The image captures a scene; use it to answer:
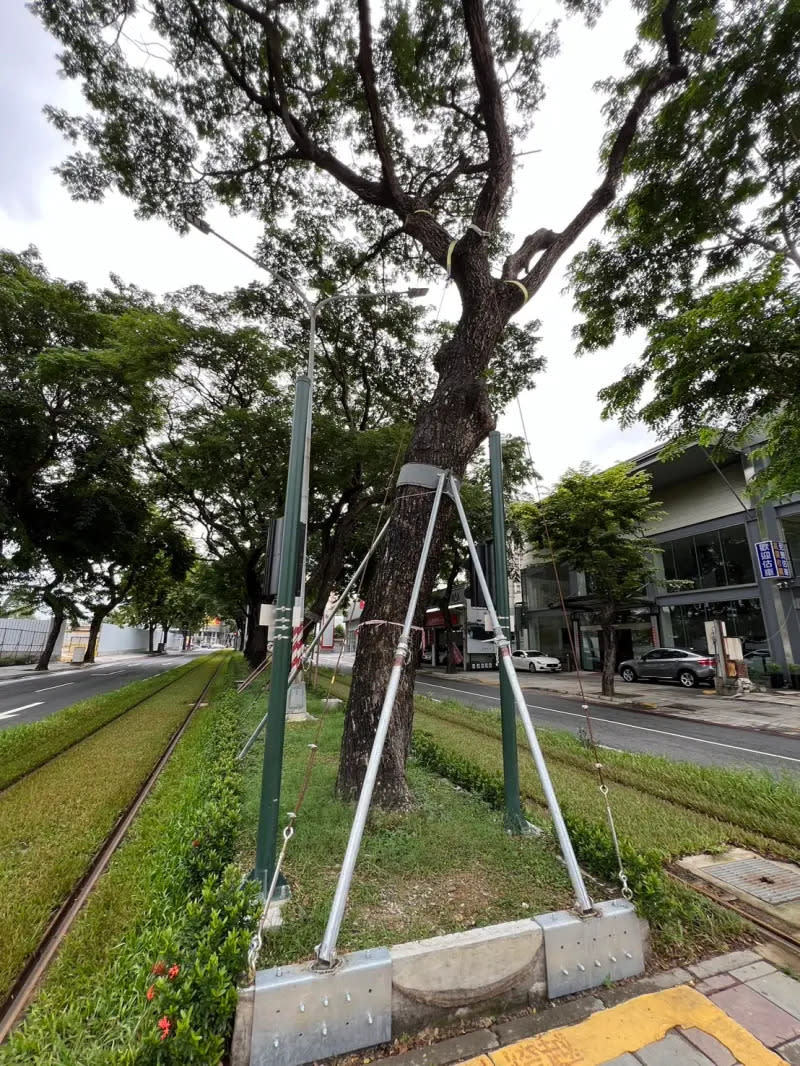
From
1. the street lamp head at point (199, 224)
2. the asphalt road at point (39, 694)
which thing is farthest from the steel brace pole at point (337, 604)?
the asphalt road at point (39, 694)

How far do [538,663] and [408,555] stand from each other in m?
23.9

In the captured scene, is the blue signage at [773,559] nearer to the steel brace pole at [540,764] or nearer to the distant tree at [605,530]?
the distant tree at [605,530]

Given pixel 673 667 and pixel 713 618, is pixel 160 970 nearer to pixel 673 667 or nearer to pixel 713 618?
pixel 673 667

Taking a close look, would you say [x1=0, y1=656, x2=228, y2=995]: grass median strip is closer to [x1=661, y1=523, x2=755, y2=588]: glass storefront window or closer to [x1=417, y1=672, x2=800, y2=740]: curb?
[x1=417, y1=672, x2=800, y2=740]: curb

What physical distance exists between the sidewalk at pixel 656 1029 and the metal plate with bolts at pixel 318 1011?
0.15m

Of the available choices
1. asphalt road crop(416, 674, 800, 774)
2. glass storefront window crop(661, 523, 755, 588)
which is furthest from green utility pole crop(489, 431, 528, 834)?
glass storefront window crop(661, 523, 755, 588)

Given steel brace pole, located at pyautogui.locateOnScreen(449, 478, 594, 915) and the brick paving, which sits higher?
steel brace pole, located at pyautogui.locateOnScreen(449, 478, 594, 915)

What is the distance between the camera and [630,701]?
50.7 ft

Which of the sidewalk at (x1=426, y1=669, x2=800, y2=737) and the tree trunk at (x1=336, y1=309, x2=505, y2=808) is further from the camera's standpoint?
the sidewalk at (x1=426, y1=669, x2=800, y2=737)

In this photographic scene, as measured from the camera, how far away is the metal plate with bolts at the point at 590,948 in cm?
228

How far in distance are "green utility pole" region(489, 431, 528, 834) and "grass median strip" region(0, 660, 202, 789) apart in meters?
5.35

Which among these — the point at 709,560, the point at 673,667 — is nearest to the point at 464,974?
the point at 673,667

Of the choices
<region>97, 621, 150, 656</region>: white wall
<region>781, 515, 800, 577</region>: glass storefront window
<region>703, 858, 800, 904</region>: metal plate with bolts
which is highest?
<region>781, 515, 800, 577</region>: glass storefront window

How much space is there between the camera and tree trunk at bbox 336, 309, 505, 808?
4074mm
